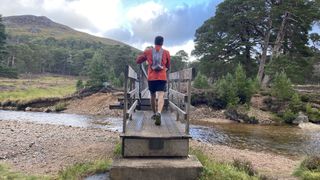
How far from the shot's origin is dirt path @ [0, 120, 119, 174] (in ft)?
35.0

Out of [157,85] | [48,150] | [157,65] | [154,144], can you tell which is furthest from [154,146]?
[48,150]

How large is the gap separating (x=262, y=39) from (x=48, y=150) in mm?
43971

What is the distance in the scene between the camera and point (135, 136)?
7922 mm

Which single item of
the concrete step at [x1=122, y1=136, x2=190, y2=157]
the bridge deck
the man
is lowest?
the concrete step at [x1=122, y1=136, x2=190, y2=157]

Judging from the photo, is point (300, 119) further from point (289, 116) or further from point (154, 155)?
point (154, 155)

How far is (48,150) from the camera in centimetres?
1318

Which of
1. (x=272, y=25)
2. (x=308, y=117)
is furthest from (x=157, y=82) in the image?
(x=272, y=25)

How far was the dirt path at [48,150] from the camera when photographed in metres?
10.7

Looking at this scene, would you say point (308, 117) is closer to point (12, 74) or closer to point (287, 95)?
point (287, 95)

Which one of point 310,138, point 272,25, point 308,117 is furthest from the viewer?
point 272,25

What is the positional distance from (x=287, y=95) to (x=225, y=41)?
1705cm

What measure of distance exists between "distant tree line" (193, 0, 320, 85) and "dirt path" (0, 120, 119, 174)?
32.3 m

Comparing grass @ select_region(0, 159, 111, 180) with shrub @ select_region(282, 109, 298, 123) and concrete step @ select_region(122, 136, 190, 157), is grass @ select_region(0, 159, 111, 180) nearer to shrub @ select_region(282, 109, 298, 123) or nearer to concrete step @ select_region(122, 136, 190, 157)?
concrete step @ select_region(122, 136, 190, 157)

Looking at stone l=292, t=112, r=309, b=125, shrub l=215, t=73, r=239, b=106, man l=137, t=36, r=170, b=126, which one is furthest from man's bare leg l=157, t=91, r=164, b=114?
shrub l=215, t=73, r=239, b=106
